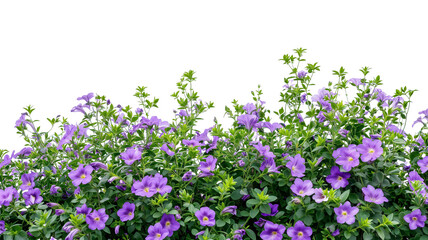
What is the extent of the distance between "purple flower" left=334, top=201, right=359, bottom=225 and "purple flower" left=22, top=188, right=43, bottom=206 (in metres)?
1.98

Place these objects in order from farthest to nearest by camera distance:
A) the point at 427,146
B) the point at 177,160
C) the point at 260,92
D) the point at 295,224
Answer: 1. the point at 260,92
2. the point at 427,146
3. the point at 177,160
4. the point at 295,224

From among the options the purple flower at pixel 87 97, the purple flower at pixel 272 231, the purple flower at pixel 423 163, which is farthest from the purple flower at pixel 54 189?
the purple flower at pixel 423 163

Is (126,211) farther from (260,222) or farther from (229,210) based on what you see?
(260,222)

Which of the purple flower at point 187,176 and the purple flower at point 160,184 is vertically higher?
the purple flower at point 187,176

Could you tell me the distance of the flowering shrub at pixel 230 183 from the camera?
2.93 meters

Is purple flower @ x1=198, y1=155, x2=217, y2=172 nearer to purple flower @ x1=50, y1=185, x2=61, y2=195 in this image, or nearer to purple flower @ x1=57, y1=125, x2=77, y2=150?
purple flower @ x1=57, y1=125, x2=77, y2=150

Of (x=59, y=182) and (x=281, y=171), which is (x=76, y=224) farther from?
(x=281, y=171)

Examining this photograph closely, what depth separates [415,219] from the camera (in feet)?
9.80

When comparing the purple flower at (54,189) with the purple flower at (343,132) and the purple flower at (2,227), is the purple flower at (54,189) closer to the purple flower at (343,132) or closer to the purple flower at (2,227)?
the purple flower at (2,227)

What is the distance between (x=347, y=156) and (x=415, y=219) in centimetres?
58

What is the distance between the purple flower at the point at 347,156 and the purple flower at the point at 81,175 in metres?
1.54

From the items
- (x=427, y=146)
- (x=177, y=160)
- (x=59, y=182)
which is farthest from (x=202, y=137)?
(x=427, y=146)

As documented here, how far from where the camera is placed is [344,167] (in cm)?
291

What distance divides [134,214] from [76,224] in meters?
0.35
